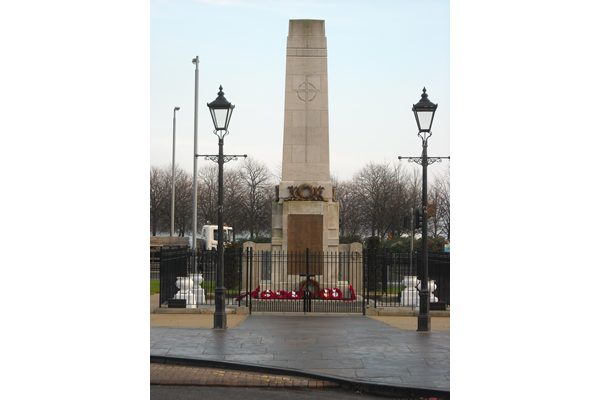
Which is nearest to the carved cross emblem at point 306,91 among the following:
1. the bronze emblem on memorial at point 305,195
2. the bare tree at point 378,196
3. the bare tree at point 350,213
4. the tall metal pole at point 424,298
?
the bronze emblem on memorial at point 305,195

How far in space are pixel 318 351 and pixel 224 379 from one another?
2428 mm

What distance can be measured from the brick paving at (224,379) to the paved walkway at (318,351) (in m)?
0.01

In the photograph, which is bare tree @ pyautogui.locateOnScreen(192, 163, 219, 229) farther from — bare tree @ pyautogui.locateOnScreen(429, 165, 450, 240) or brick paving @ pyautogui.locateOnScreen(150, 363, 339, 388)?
brick paving @ pyautogui.locateOnScreen(150, 363, 339, 388)

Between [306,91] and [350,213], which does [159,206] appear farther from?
[306,91]

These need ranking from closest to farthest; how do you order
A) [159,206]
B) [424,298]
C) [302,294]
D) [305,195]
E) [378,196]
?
1. [424,298]
2. [302,294]
3. [305,195]
4. [378,196]
5. [159,206]

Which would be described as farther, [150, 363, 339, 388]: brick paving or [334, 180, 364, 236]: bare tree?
[334, 180, 364, 236]: bare tree

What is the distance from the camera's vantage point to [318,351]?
10.4 m

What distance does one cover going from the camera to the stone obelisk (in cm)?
2069

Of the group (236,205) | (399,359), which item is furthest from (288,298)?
(236,205)

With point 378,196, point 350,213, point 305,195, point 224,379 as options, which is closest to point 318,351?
point 224,379

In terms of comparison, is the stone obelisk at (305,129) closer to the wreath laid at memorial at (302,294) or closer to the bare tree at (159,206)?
the wreath laid at memorial at (302,294)

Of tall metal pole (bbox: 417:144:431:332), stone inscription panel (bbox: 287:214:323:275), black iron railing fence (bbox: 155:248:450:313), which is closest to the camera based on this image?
tall metal pole (bbox: 417:144:431:332)

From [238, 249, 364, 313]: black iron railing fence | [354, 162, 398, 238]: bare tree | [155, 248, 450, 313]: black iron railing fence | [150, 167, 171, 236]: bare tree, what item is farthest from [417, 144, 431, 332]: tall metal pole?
[150, 167, 171, 236]: bare tree

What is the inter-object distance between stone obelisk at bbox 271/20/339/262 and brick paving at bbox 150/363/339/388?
1154 cm
